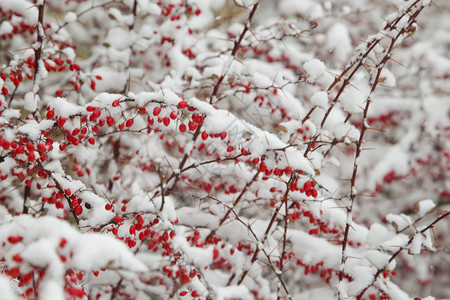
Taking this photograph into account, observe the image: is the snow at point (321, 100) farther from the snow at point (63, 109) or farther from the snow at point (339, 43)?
the snow at point (339, 43)

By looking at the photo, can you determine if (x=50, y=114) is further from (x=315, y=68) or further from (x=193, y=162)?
(x=315, y=68)

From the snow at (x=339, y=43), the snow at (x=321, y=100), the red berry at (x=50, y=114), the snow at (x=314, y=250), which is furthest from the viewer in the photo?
the snow at (x=339, y=43)

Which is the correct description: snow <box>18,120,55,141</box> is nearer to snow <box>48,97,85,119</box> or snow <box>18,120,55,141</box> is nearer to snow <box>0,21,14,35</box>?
snow <box>48,97,85,119</box>

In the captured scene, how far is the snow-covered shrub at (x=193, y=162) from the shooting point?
1.81 m

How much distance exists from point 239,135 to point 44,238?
1.20m

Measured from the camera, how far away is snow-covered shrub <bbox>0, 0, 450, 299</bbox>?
71.3 inches

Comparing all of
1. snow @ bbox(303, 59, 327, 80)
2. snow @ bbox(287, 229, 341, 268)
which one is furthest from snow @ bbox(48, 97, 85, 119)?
snow @ bbox(287, 229, 341, 268)

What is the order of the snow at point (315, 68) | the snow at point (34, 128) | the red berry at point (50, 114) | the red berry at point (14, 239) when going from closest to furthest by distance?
1. the red berry at point (14, 239)
2. the snow at point (34, 128)
3. the red berry at point (50, 114)
4. the snow at point (315, 68)

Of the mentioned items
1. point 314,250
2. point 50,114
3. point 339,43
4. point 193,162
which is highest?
point 339,43

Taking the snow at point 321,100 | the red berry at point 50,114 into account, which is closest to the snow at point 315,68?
the snow at point 321,100

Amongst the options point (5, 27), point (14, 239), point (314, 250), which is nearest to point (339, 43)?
point (314, 250)

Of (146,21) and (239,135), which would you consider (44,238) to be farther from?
(146,21)

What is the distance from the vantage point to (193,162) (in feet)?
8.01

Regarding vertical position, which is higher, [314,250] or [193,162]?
[193,162]
